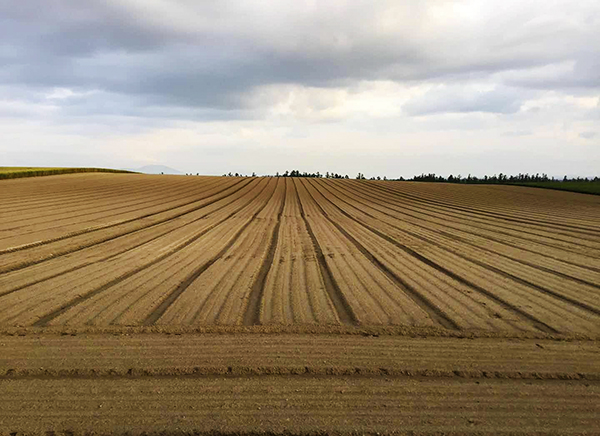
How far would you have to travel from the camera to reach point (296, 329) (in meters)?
4.50

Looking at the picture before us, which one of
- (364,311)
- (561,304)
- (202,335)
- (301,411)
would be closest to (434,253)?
(561,304)

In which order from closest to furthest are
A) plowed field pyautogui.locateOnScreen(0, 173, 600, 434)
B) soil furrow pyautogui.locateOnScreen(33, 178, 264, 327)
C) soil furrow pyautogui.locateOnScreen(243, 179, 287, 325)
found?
plowed field pyautogui.locateOnScreen(0, 173, 600, 434) < soil furrow pyautogui.locateOnScreen(33, 178, 264, 327) < soil furrow pyautogui.locateOnScreen(243, 179, 287, 325)

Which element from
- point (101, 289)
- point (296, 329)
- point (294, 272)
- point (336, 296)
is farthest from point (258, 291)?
point (101, 289)

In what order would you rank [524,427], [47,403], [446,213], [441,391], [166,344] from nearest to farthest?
[524,427] → [47,403] → [441,391] → [166,344] → [446,213]

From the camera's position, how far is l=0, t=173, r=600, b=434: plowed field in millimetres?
3084

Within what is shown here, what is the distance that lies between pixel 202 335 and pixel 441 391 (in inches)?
92.5

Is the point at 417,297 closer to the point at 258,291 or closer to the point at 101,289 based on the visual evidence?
the point at 258,291

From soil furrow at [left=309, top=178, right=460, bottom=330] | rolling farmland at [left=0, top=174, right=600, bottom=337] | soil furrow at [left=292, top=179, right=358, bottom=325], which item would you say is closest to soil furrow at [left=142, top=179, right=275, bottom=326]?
rolling farmland at [left=0, top=174, right=600, bottom=337]

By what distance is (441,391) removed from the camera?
336 cm

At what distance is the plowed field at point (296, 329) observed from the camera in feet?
10.1

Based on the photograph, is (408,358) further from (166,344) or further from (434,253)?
(434,253)

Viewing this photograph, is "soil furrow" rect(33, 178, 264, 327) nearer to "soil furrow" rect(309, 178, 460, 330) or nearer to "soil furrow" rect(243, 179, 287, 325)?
"soil furrow" rect(243, 179, 287, 325)

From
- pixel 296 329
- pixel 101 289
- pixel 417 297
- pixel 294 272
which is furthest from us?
pixel 294 272

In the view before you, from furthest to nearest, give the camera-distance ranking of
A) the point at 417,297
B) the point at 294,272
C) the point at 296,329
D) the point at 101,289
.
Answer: the point at 294,272 → the point at 101,289 → the point at 417,297 → the point at 296,329
